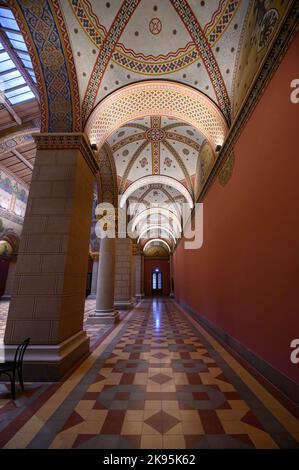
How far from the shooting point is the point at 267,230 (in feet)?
10.2

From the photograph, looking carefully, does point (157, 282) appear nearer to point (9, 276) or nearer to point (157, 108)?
point (9, 276)

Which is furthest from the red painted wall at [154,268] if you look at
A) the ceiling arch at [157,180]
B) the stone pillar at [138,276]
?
the ceiling arch at [157,180]

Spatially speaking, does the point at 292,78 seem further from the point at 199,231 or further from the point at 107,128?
the point at 199,231

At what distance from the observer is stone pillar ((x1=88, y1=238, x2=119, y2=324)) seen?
7613mm

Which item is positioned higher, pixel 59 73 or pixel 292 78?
pixel 59 73

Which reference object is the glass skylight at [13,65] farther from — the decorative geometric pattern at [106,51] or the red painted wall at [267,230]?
the red painted wall at [267,230]

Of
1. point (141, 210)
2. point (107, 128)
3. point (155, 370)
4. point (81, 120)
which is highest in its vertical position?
point (141, 210)

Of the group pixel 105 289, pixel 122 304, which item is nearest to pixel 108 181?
pixel 105 289

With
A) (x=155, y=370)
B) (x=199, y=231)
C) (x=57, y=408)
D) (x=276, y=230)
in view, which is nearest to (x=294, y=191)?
(x=276, y=230)

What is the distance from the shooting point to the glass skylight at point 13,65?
18.1 feet

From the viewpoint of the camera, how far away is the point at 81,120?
4406 mm

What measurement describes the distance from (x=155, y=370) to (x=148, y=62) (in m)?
6.30
